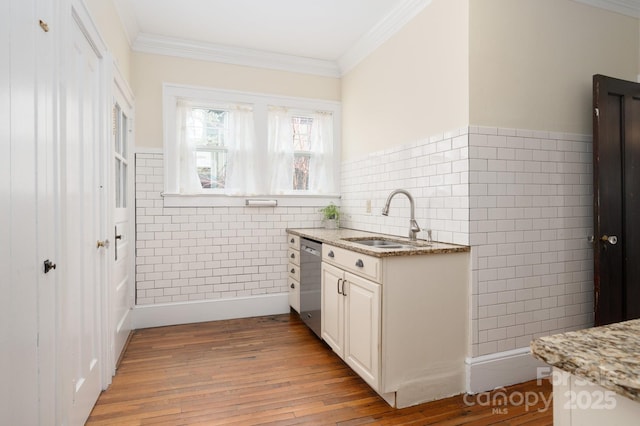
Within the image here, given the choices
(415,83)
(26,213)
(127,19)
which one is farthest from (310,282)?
(127,19)

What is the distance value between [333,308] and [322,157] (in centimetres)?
199

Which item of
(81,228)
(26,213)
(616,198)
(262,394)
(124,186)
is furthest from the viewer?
(124,186)

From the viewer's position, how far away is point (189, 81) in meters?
3.62

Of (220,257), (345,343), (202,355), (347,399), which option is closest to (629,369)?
(347,399)

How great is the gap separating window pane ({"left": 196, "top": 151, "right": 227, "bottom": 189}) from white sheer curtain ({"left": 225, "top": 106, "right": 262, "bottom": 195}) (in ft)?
0.19

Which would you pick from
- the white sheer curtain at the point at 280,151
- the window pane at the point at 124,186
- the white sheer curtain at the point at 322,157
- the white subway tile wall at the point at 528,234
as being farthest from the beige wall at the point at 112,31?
the white subway tile wall at the point at 528,234

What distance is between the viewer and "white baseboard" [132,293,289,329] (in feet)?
11.4

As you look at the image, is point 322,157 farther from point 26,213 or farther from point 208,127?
point 26,213

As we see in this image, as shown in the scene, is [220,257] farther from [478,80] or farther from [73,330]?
[478,80]

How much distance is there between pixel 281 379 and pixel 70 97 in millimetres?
2128

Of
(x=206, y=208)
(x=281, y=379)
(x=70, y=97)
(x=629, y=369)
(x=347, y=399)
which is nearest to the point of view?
(x=629, y=369)

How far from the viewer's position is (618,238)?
252 centimetres

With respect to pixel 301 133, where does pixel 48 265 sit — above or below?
below

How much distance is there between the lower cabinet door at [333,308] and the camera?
8.45 ft
